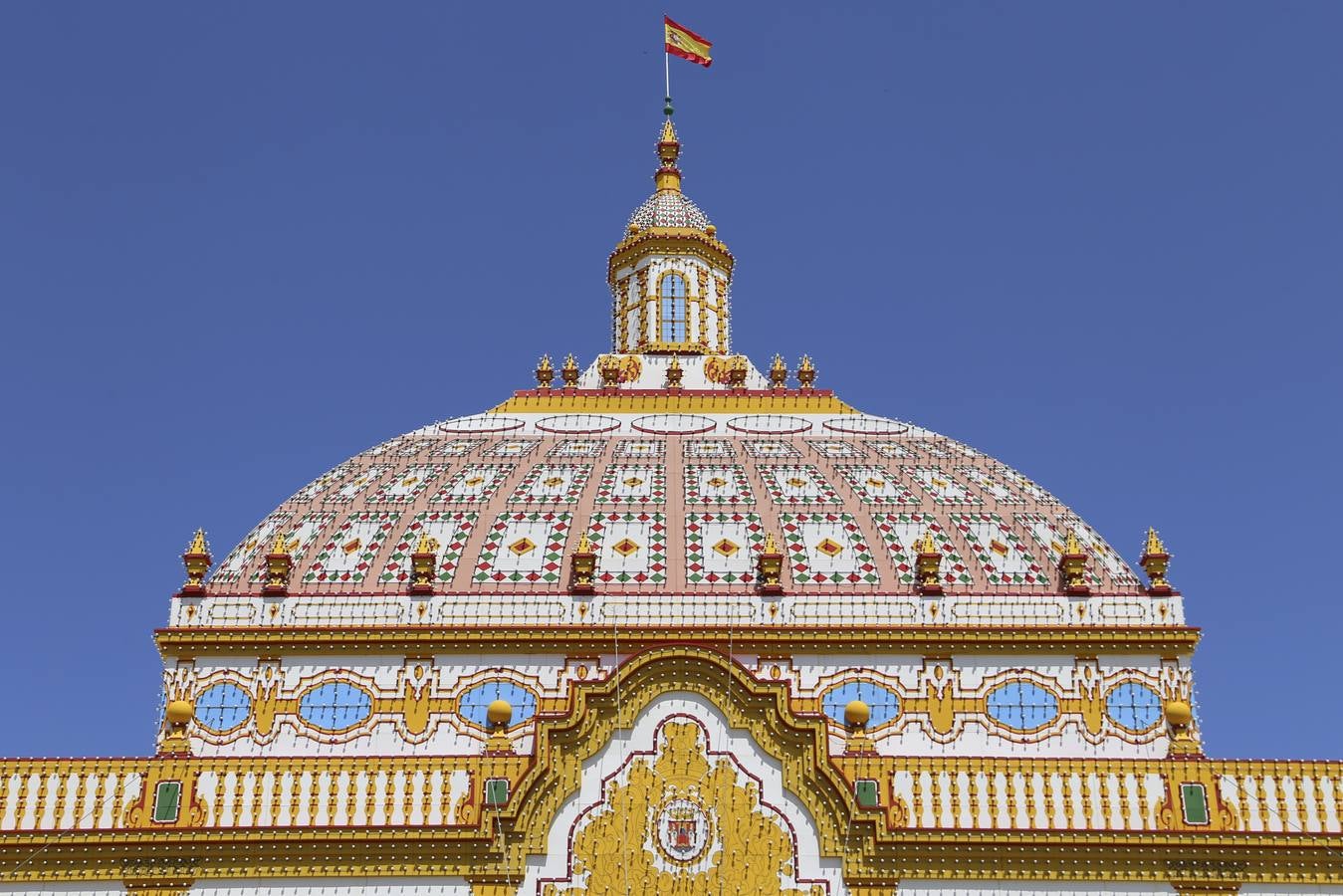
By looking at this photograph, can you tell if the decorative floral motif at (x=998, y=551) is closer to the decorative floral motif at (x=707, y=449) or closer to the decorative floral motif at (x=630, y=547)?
the decorative floral motif at (x=707, y=449)

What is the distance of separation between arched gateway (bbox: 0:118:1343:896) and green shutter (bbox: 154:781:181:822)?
0.21ft

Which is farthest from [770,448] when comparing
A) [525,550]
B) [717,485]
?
[525,550]

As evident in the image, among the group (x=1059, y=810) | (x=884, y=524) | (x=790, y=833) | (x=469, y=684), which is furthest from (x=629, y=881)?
(x=884, y=524)

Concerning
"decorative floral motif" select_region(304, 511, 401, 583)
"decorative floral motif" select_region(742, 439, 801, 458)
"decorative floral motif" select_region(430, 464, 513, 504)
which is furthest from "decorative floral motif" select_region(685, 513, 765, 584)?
"decorative floral motif" select_region(304, 511, 401, 583)

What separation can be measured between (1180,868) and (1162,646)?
37.1 feet

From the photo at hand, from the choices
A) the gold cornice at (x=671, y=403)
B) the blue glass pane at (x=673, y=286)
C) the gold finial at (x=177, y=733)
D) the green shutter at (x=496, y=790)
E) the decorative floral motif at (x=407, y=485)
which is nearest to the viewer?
the green shutter at (x=496, y=790)

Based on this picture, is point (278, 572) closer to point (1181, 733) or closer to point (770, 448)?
point (770, 448)

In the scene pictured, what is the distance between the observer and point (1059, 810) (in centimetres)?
2295

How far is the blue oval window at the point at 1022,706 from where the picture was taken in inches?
1281

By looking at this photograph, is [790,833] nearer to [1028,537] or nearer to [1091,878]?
[1091,878]

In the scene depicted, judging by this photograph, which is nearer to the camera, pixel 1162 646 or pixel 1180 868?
pixel 1180 868

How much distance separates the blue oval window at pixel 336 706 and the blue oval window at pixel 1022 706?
551 inches

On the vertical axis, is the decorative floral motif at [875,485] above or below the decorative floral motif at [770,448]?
below

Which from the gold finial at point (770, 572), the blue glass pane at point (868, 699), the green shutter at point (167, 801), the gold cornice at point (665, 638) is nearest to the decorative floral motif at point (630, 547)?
the gold cornice at point (665, 638)
